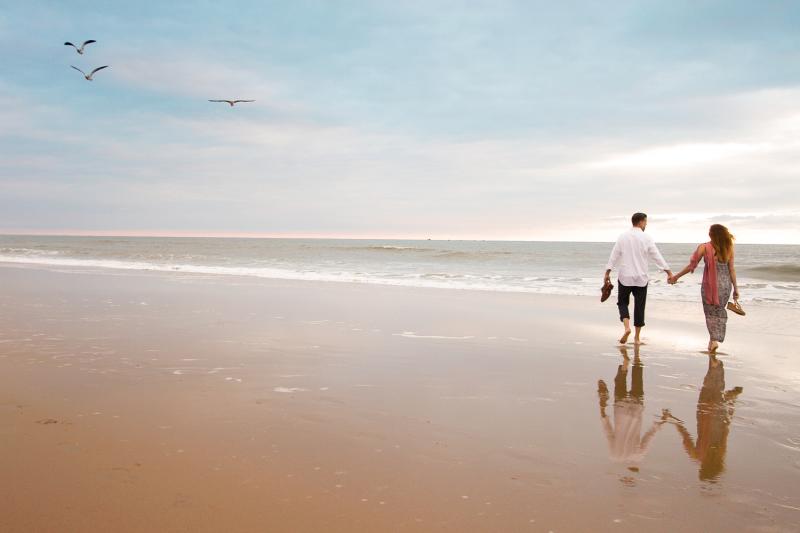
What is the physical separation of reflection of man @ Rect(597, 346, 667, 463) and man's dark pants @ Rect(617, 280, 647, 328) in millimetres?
2100

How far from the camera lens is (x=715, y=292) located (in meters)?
7.66

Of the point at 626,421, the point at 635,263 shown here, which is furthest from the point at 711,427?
the point at 635,263

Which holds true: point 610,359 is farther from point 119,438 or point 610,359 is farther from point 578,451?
point 119,438

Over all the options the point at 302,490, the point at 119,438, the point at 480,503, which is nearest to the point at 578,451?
the point at 480,503

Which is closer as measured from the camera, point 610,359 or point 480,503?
point 480,503

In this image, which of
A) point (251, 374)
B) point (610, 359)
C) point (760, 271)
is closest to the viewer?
point (251, 374)

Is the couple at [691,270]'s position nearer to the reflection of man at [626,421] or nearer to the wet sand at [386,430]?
the wet sand at [386,430]

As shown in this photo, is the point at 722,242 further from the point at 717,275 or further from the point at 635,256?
the point at 635,256

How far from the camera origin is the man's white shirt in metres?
8.19

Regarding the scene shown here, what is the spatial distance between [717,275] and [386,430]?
19.7 feet

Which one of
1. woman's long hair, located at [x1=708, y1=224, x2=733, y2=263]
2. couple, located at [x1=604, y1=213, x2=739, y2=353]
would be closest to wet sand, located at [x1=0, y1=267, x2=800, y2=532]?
couple, located at [x1=604, y1=213, x2=739, y2=353]

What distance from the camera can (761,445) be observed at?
3865mm

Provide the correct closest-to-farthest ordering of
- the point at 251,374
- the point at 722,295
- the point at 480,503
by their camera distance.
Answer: the point at 480,503
the point at 251,374
the point at 722,295

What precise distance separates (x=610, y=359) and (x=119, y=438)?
5.41 meters
